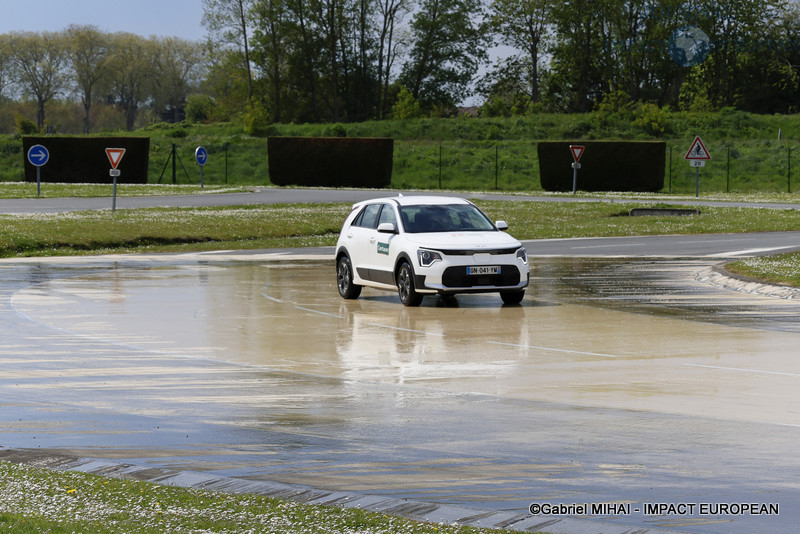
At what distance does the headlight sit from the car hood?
0.30 ft

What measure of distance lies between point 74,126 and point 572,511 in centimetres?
14781

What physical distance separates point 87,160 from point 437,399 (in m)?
61.8

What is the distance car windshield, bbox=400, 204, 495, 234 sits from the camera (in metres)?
18.3

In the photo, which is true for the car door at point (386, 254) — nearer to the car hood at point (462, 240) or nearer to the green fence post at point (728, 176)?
the car hood at point (462, 240)

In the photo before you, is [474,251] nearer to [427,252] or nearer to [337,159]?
[427,252]

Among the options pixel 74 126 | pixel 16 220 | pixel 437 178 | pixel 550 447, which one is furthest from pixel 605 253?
pixel 74 126

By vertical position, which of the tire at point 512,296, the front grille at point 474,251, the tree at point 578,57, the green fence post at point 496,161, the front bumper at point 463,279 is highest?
the tree at point 578,57

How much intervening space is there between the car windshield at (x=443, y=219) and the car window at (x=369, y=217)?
611 mm

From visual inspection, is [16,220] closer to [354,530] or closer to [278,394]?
[278,394]

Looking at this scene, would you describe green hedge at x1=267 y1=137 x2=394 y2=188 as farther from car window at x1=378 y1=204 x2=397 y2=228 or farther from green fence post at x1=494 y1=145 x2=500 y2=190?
car window at x1=378 y1=204 x2=397 y2=228

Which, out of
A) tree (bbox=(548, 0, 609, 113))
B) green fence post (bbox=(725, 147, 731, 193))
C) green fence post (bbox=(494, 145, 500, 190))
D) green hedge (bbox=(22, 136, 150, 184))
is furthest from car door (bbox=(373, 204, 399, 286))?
tree (bbox=(548, 0, 609, 113))

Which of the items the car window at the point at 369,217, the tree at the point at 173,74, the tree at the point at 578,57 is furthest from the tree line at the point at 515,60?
the car window at the point at 369,217

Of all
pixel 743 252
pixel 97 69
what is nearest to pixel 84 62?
pixel 97 69

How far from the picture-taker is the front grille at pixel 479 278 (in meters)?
17.2
